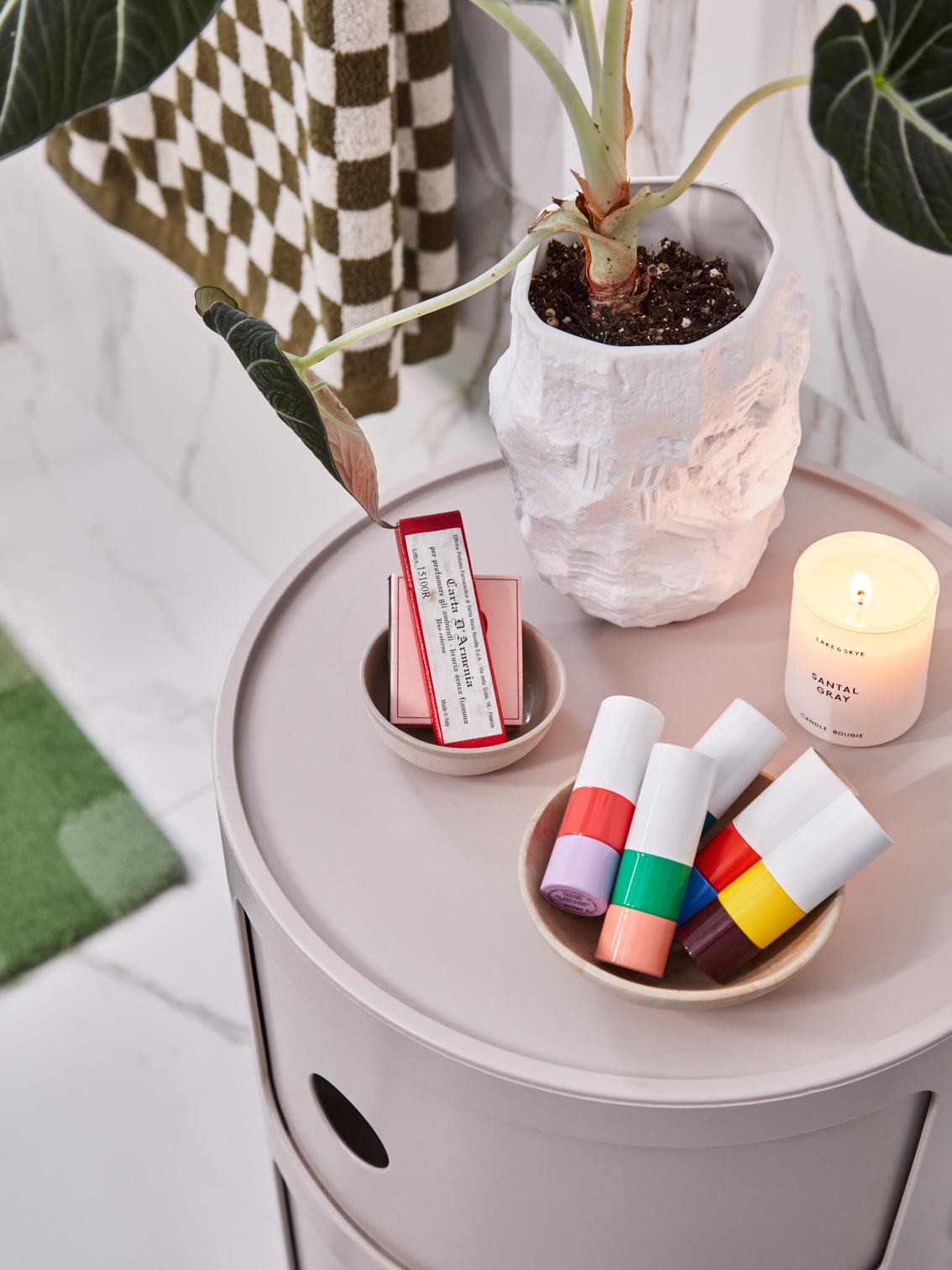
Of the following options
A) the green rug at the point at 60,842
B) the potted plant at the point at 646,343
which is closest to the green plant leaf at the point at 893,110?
the potted plant at the point at 646,343

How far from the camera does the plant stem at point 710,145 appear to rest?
1.61ft

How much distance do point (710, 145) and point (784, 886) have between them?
1.07 ft

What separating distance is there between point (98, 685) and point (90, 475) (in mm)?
438

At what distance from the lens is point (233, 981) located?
1.18 metres

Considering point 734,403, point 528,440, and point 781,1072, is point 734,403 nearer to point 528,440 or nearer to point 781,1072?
point 528,440

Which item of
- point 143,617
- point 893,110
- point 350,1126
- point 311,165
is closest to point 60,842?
point 143,617

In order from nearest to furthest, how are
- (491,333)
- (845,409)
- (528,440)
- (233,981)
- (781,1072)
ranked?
(781,1072), (528,440), (845,409), (491,333), (233,981)

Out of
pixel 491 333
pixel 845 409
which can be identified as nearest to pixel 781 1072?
pixel 845 409

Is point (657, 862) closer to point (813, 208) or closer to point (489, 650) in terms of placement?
point (489, 650)

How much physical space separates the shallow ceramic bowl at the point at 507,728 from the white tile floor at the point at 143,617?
32 centimetres

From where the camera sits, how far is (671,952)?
0.56 m

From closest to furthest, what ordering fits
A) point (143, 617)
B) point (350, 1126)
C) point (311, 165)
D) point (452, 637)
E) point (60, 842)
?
1. point (452, 637)
2. point (350, 1126)
3. point (311, 165)
4. point (60, 842)
5. point (143, 617)

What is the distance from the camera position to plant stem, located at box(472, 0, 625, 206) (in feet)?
1.67

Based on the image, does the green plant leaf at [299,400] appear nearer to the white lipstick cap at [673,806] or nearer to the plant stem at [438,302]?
the plant stem at [438,302]
